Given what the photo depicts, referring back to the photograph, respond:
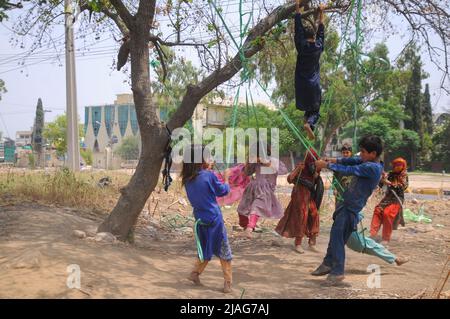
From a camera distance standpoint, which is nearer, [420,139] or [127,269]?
[127,269]

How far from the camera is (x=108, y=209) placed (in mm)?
9531

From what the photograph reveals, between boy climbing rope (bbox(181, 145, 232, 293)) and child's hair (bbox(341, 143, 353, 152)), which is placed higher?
child's hair (bbox(341, 143, 353, 152))

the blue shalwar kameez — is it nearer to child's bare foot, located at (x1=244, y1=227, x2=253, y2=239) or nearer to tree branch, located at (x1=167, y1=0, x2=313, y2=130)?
tree branch, located at (x1=167, y1=0, x2=313, y2=130)

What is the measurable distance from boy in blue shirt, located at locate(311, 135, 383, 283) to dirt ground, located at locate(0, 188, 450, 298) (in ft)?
0.96

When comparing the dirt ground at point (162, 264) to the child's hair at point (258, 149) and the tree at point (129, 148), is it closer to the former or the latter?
the child's hair at point (258, 149)

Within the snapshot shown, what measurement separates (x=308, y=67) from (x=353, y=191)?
60.1 inches

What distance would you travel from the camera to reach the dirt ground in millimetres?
4383

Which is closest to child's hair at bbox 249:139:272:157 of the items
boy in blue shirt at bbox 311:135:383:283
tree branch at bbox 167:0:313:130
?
tree branch at bbox 167:0:313:130

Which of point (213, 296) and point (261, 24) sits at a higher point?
point (261, 24)

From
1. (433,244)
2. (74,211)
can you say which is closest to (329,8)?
(433,244)

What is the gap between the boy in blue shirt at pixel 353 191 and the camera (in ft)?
16.2

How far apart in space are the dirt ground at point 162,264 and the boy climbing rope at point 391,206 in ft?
1.12
